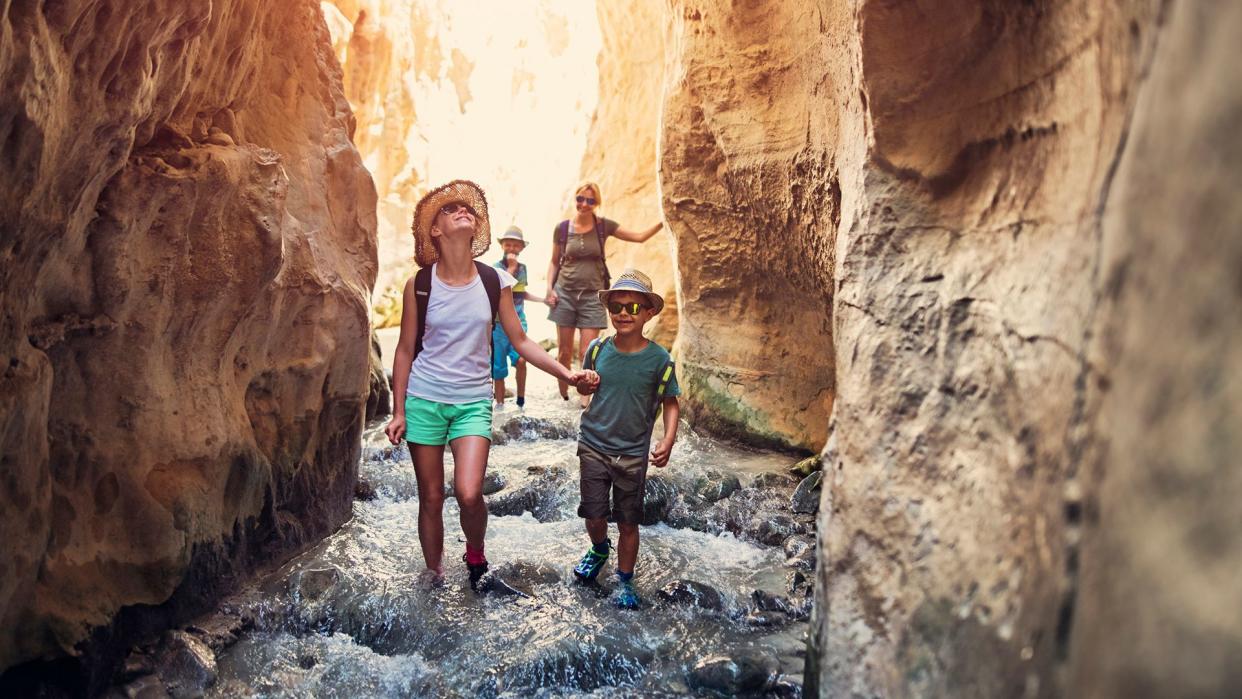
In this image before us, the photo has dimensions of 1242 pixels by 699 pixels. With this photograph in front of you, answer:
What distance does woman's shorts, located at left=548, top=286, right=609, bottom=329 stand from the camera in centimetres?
845

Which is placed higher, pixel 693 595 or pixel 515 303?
pixel 515 303

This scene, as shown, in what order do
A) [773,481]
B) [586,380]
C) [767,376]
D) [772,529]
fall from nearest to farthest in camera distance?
[586,380] < [772,529] < [773,481] < [767,376]

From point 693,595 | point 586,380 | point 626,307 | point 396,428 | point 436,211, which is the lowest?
point 693,595

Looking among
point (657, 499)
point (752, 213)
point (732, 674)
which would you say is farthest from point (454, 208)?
point (752, 213)

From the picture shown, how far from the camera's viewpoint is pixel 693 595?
14.5 ft

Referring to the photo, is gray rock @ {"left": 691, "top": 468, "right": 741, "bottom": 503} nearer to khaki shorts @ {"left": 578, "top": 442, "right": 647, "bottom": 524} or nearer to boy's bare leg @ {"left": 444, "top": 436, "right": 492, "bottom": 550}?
khaki shorts @ {"left": 578, "top": 442, "right": 647, "bottom": 524}

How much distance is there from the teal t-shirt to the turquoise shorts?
1.79 ft

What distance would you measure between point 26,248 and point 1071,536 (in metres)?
2.97

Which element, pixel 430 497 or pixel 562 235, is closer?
pixel 430 497

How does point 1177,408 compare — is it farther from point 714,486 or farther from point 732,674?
point 714,486

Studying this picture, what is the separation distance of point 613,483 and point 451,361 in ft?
3.15

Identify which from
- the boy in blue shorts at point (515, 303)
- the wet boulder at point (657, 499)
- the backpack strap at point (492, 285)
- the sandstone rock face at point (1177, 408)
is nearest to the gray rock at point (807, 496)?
the wet boulder at point (657, 499)

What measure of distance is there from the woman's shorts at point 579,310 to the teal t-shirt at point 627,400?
403 centimetres

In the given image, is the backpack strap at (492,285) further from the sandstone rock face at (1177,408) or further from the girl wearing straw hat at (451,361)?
the sandstone rock face at (1177,408)
